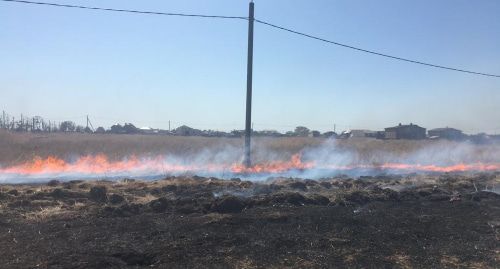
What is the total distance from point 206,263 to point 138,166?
19.9m

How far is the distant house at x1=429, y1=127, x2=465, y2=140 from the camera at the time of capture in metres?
57.3

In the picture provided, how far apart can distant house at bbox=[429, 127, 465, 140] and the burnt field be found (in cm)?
4519

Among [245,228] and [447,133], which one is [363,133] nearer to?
[447,133]

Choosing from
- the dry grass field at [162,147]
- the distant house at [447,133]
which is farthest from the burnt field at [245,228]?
the distant house at [447,133]

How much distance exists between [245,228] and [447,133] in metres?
56.3

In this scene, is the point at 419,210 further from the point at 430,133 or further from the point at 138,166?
the point at 430,133

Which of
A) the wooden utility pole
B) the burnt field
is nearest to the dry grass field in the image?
the wooden utility pole

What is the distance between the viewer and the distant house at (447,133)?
57.3 m

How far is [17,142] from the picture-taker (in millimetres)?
36781

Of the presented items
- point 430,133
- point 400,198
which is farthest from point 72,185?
point 430,133

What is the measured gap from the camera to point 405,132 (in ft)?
179

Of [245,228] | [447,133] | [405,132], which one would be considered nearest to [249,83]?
[245,228]

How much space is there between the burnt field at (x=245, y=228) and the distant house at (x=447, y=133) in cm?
4519

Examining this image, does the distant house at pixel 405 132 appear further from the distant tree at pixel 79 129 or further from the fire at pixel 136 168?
the distant tree at pixel 79 129
